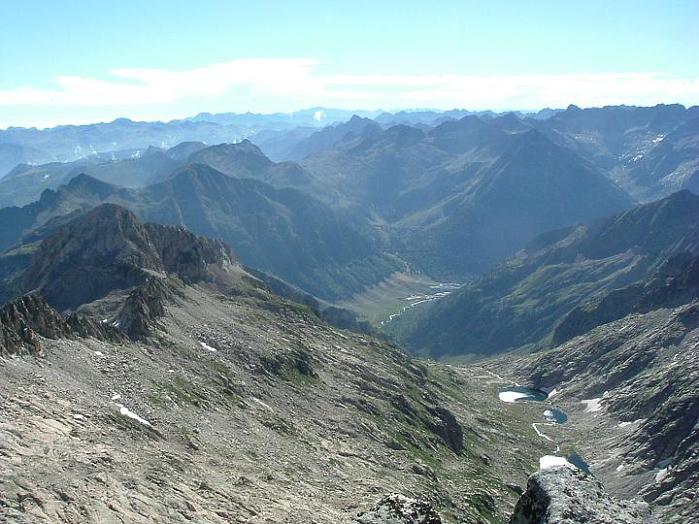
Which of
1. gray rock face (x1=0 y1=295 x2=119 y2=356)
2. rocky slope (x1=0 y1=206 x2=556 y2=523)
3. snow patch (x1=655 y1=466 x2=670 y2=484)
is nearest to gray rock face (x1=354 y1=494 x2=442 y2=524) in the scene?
rocky slope (x1=0 y1=206 x2=556 y2=523)

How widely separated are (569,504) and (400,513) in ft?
39.9

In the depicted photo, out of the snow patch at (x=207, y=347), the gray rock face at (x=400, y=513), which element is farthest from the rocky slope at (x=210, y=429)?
the gray rock face at (x=400, y=513)

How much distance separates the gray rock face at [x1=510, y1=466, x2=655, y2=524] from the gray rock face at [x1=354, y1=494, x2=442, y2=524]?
22.6 ft

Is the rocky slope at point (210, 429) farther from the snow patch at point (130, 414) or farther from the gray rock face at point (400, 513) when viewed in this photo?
the gray rock face at point (400, 513)

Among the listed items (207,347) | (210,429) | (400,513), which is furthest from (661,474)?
(400,513)

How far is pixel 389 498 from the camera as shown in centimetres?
4541

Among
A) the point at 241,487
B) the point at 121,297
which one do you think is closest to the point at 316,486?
the point at 241,487

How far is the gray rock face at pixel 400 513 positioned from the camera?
42.9 m

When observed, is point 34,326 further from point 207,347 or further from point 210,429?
point 207,347

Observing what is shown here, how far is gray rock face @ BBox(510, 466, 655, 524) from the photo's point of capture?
34831 millimetres

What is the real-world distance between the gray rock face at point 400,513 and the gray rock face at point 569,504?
6.90m

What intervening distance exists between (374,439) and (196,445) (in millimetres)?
55989

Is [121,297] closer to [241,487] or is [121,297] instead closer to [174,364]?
[174,364]

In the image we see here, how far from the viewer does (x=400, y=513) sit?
43375 millimetres
